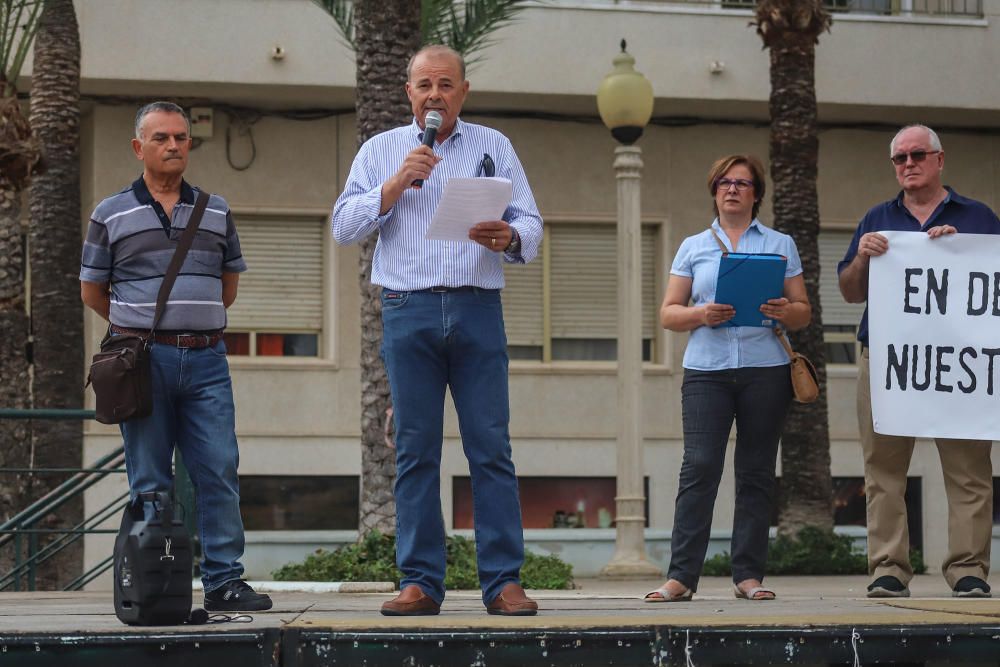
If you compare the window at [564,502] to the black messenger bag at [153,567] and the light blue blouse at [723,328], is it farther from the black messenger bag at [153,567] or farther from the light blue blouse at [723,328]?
the black messenger bag at [153,567]

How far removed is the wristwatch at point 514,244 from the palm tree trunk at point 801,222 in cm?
1112

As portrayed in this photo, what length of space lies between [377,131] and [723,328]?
5.41 metres

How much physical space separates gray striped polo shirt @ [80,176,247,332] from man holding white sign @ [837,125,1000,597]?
129 inches

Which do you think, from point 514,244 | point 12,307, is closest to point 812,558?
point 12,307

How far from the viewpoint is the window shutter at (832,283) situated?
806 inches

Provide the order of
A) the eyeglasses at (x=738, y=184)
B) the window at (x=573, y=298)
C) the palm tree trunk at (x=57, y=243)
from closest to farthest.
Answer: the eyeglasses at (x=738, y=184) < the palm tree trunk at (x=57, y=243) < the window at (x=573, y=298)

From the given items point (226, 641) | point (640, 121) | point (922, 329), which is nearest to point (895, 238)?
point (922, 329)

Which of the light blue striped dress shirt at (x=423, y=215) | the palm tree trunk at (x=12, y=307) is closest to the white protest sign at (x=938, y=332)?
the light blue striped dress shirt at (x=423, y=215)

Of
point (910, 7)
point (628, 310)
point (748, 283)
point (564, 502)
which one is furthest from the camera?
point (910, 7)

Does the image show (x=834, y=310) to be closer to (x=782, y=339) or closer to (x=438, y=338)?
(x=782, y=339)

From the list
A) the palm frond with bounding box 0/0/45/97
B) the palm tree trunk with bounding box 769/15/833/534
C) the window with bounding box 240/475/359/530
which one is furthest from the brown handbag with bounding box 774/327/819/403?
the window with bounding box 240/475/359/530

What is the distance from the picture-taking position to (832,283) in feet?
67.6

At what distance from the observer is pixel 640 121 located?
1523 cm

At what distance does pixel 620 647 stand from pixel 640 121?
10.6 meters
